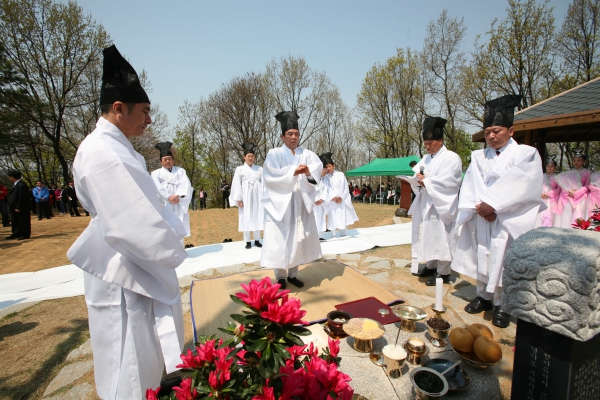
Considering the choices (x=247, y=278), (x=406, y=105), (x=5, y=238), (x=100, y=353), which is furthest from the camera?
(x=406, y=105)

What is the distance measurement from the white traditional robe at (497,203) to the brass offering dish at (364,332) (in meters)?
1.65

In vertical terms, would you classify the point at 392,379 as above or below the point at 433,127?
below

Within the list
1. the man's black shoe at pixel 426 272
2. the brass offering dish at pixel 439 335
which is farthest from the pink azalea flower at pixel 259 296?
the man's black shoe at pixel 426 272

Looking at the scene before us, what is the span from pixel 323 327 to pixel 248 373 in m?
2.36

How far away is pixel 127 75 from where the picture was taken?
2.05 meters

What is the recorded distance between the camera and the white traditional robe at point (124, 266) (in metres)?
1.75

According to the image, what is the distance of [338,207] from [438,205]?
4746mm

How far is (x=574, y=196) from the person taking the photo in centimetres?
795

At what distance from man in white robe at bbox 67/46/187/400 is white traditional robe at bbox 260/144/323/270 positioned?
2.58 metres

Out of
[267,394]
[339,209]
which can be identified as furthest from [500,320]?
[339,209]

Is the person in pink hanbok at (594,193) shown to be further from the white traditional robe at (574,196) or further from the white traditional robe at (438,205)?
the white traditional robe at (438,205)

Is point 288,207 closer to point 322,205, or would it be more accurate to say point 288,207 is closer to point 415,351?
point 415,351

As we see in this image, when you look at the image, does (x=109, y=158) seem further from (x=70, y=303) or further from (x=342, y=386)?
(x=70, y=303)

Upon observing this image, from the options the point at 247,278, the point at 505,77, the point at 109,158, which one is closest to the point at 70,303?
the point at 247,278
